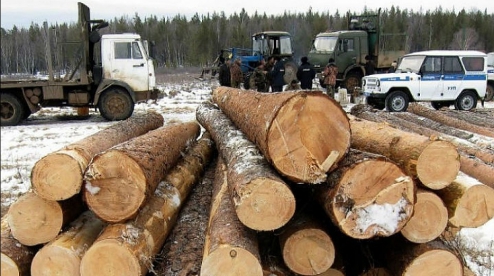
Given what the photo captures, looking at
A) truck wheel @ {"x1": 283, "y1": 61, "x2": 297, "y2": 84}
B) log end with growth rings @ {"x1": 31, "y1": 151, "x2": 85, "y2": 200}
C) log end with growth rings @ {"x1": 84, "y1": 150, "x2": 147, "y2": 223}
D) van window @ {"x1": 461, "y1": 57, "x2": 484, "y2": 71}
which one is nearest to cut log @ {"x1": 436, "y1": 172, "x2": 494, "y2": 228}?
log end with growth rings @ {"x1": 84, "y1": 150, "x2": 147, "y2": 223}

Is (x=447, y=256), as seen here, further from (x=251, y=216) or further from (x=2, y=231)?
(x=2, y=231)

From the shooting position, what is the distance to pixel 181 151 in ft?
18.4

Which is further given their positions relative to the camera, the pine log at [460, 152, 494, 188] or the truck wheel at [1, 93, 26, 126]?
the truck wheel at [1, 93, 26, 126]

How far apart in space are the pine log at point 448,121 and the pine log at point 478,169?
217 cm

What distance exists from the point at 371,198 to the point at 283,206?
59cm

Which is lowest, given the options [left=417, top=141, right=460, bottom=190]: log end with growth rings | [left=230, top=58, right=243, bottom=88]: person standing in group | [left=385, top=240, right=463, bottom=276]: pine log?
[left=385, top=240, right=463, bottom=276]: pine log

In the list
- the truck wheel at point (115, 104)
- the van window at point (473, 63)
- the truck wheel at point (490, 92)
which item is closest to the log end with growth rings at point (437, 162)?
the truck wheel at point (115, 104)

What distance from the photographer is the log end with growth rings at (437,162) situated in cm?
340

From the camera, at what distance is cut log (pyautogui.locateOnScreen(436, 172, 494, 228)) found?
363cm

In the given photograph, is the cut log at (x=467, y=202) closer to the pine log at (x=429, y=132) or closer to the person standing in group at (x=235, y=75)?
the pine log at (x=429, y=132)

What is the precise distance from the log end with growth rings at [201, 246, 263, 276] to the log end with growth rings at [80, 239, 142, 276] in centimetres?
58

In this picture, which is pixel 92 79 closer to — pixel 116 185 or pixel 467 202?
pixel 116 185

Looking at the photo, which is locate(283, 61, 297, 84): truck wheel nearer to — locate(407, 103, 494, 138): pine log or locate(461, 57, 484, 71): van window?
locate(461, 57, 484, 71): van window

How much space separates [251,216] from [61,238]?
1527 millimetres
